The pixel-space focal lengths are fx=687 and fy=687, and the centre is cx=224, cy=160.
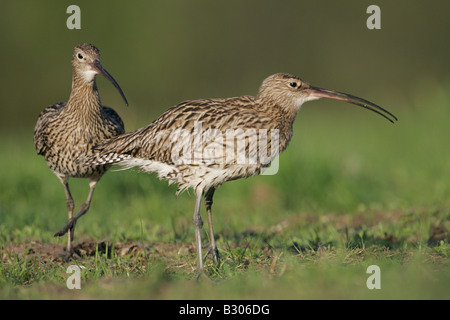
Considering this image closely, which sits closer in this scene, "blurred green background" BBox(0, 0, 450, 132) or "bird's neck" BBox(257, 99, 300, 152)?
"bird's neck" BBox(257, 99, 300, 152)

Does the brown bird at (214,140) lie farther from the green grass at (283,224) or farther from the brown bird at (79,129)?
the green grass at (283,224)

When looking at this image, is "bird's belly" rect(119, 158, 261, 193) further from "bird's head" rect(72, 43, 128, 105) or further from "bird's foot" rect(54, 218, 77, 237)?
"bird's head" rect(72, 43, 128, 105)

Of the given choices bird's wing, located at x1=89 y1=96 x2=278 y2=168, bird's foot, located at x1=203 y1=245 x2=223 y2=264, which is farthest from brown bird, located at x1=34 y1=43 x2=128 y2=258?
bird's foot, located at x1=203 y1=245 x2=223 y2=264

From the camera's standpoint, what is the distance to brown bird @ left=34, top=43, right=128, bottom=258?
7.38 m

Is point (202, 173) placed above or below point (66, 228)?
above

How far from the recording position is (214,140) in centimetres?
639

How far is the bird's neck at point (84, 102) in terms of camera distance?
7500mm

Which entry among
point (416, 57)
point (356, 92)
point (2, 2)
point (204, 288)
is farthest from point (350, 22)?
point (204, 288)

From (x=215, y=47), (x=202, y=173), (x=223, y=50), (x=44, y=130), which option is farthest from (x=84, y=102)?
(x=215, y=47)

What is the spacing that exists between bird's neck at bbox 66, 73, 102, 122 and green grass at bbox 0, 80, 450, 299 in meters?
1.38

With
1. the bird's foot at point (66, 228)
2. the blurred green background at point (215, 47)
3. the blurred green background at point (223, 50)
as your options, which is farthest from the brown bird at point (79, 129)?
the blurred green background at point (215, 47)

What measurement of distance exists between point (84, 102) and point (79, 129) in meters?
0.34

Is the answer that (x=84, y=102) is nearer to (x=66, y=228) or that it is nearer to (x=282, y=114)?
(x=66, y=228)

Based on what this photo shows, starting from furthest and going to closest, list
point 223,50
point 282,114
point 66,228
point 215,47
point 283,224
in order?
1. point 215,47
2. point 223,50
3. point 283,224
4. point 66,228
5. point 282,114
